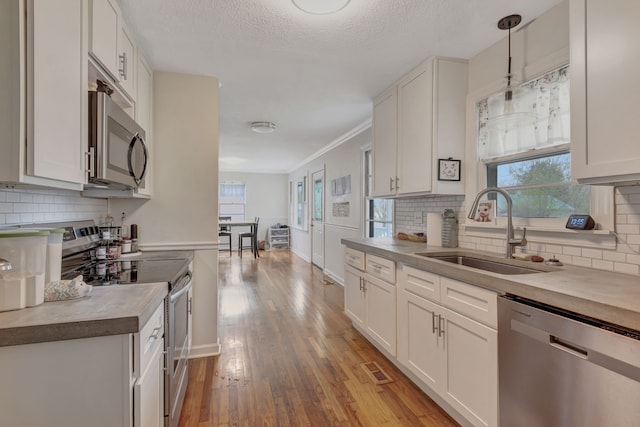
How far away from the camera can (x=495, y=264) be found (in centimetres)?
200

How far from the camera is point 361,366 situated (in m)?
2.41

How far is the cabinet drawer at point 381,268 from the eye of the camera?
91.6 inches

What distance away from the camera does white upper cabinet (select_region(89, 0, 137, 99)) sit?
1407 millimetres

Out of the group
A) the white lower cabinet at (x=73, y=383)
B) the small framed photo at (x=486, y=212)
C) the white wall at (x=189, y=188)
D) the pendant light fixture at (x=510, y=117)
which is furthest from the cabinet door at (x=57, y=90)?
the small framed photo at (x=486, y=212)

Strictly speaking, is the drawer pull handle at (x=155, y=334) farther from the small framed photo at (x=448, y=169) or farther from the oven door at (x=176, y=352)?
the small framed photo at (x=448, y=169)

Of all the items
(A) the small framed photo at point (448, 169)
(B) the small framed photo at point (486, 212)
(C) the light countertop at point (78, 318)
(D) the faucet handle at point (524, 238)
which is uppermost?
(A) the small framed photo at point (448, 169)

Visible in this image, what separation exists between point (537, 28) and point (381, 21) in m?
0.94

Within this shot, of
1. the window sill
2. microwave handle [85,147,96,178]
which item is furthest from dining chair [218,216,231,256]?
the window sill

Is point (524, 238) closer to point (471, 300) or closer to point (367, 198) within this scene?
point (471, 300)

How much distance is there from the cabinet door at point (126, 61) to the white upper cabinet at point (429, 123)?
199 centimetres

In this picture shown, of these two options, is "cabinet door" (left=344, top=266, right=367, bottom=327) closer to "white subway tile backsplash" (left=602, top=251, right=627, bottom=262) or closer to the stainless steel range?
the stainless steel range

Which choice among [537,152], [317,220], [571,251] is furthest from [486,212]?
[317,220]

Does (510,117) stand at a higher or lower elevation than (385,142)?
lower

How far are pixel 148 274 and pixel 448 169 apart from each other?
209 centimetres
